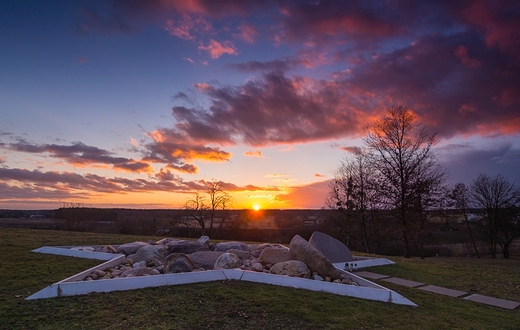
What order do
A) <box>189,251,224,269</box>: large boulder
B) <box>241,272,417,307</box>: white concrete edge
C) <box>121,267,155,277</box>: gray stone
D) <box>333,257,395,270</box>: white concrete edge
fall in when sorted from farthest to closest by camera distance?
<box>333,257,395,270</box>: white concrete edge, <box>189,251,224,269</box>: large boulder, <box>121,267,155,277</box>: gray stone, <box>241,272,417,307</box>: white concrete edge

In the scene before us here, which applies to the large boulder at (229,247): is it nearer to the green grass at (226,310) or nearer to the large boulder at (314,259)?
the large boulder at (314,259)

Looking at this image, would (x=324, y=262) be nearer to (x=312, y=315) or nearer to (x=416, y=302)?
(x=416, y=302)

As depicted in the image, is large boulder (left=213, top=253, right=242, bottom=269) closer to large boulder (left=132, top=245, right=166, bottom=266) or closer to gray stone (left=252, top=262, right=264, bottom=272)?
gray stone (left=252, top=262, right=264, bottom=272)

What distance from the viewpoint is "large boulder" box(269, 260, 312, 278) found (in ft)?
25.5

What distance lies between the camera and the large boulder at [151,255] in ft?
30.1

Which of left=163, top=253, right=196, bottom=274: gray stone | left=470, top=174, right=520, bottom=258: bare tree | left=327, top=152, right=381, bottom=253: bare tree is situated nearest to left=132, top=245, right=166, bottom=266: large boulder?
left=163, top=253, right=196, bottom=274: gray stone

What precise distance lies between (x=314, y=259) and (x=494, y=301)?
3783 millimetres

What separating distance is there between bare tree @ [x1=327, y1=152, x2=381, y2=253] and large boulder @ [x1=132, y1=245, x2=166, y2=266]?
16627 mm

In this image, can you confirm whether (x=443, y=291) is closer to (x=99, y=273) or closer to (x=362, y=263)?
(x=362, y=263)

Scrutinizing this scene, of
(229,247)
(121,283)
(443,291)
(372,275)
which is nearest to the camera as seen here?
(121,283)

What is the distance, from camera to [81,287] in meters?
5.96

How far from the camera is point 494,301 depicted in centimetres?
692

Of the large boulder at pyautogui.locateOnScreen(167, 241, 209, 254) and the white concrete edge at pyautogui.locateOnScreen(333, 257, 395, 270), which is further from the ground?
the large boulder at pyautogui.locateOnScreen(167, 241, 209, 254)

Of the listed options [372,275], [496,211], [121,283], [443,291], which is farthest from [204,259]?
[496,211]
